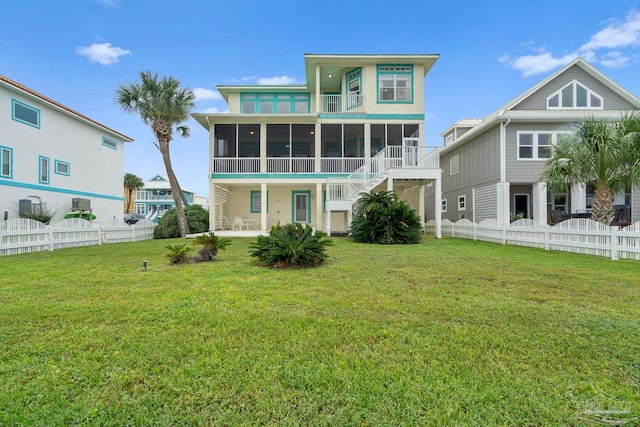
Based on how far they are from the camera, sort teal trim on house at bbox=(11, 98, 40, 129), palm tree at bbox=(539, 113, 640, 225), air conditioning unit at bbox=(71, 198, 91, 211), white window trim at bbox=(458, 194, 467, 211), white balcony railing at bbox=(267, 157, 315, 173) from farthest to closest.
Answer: white window trim at bbox=(458, 194, 467, 211), air conditioning unit at bbox=(71, 198, 91, 211), white balcony railing at bbox=(267, 157, 315, 173), teal trim on house at bbox=(11, 98, 40, 129), palm tree at bbox=(539, 113, 640, 225)

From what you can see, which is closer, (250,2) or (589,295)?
(589,295)

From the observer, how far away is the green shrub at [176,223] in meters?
15.2

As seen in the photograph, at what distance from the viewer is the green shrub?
15164 millimetres

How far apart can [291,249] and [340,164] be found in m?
10.4

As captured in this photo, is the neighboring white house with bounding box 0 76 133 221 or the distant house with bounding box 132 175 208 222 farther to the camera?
the distant house with bounding box 132 175 208 222

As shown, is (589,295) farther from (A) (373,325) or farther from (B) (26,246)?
(B) (26,246)

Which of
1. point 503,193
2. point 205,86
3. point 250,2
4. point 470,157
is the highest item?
point 250,2

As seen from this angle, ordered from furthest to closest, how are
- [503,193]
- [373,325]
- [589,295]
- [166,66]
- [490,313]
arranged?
[166,66] → [503,193] → [589,295] → [490,313] → [373,325]

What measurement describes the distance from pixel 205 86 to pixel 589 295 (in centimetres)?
1989

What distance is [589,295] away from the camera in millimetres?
4125

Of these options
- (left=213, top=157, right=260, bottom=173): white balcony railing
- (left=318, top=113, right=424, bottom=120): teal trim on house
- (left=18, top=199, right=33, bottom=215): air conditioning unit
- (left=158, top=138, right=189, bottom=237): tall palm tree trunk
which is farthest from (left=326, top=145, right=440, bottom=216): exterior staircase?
(left=18, top=199, right=33, bottom=215): air conditioning unit

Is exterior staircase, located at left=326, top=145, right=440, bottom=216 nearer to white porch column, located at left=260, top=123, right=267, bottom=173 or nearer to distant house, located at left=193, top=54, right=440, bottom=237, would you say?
distant house, located at left=193, top=54, right=440, bottom=237

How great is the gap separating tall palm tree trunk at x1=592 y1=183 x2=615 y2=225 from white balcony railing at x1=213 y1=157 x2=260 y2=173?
13815mm

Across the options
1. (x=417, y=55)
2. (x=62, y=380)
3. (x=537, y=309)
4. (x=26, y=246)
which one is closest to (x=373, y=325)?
(x=537, y=309)
